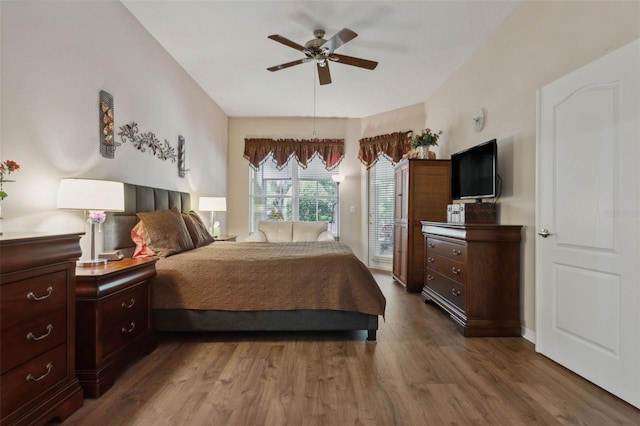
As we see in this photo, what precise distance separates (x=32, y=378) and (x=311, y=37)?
3.33 m

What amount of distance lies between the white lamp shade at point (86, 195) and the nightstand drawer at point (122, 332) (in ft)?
2.44

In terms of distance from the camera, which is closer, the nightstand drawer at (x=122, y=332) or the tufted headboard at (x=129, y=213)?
the nightstand drawer at (x=122, y=332)

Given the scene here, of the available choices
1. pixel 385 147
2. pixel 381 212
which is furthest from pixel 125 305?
pixel 385 147

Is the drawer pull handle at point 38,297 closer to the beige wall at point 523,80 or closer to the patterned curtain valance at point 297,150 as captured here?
the beige wall at point 523,80

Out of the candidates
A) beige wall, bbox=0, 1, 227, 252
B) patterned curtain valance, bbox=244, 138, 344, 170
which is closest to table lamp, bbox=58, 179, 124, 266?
beige wall, bbox=0, 1, 227, 252

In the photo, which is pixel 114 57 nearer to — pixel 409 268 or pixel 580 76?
pixel 580 76

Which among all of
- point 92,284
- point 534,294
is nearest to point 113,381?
point 92,284

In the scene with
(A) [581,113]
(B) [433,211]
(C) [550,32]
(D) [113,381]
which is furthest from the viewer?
(B) [433,211]

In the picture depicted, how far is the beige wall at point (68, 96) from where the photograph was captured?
72.7 inches

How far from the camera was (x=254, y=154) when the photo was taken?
600 cm

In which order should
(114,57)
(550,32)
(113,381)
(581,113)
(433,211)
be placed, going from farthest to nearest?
1. (433,211)
2. (114,57)
3. (550,32)
4. (581,113)
5. (113,381)

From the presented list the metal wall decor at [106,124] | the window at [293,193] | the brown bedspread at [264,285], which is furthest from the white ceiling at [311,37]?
the brown bedspread at [264,285]

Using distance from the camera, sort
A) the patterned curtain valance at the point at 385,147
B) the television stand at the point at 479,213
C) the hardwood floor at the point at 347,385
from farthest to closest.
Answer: the patterned curtain valance at the point at 385,147 → the television stand at the point at 479,213 → the hardwood floor at the point at 347,385

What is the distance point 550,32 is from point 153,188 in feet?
12.1
